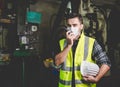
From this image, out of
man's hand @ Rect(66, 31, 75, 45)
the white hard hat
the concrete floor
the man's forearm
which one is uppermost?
man's hand @ Rect(66, 31, 75, 45)

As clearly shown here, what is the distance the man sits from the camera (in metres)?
3.03

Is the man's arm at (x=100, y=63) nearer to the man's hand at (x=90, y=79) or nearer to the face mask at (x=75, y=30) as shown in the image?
the man's hand at (x=90, y=79)

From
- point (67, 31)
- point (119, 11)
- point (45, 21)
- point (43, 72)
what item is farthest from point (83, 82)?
point (119, 11)

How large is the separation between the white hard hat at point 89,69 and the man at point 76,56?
0.03m

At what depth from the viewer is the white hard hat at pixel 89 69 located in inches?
116

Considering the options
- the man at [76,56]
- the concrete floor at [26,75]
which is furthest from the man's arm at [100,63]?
the concrete floor at [26,75]

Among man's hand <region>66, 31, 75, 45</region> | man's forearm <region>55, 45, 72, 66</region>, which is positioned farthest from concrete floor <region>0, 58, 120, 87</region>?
man's hand <region>66, 31, 75, 45</region>

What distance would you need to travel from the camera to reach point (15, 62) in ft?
20.9

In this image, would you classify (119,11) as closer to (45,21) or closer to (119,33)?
(119,33)

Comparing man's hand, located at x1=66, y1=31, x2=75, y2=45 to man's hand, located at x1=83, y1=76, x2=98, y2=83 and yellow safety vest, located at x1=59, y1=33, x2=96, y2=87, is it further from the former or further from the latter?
man's hand, located at x1=83, y1=76, x2=98, y2=83

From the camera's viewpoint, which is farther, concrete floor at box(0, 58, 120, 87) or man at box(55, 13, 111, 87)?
concrete floor at box(0, 58, 120, 87)

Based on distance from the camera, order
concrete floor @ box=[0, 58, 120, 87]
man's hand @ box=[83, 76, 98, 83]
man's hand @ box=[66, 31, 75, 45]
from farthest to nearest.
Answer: concrete floor @ box=[0, 58, 120, 87], man's hand @ box=[66, 31, 75, 45], man's hand @ box=[83, 76, 98, 83]

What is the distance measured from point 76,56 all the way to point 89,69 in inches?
8.2

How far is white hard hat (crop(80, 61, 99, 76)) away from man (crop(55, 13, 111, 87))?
1.3 inches
